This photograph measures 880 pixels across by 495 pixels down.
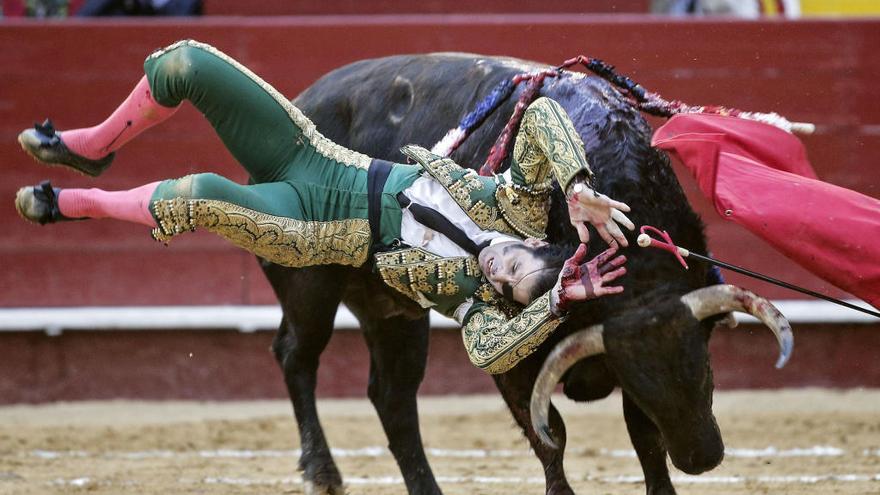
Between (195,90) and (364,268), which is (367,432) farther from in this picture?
(195,90)

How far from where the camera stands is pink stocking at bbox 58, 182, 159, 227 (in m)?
3.45

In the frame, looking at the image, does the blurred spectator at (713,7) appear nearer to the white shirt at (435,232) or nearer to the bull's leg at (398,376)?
the bull's leg at (398,376)

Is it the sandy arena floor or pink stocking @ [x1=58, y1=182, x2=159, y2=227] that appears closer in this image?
pink stocking @ [x1=58, y1=182, x2=159, y2=227]

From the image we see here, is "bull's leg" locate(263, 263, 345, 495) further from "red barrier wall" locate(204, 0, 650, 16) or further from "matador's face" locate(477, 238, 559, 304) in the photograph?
"red barrier wall" locate(204, 0, 650, 16)

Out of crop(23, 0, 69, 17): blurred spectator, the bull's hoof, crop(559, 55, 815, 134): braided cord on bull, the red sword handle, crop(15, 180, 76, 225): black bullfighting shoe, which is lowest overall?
the bull's hoof

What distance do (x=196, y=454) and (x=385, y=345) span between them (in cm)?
115

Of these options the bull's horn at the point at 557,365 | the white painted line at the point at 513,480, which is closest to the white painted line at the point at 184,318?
the white painted line at the point at 513,480

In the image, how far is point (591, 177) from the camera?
330cm

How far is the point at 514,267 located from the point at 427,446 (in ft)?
6.81

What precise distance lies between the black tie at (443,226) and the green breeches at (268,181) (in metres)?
0.06

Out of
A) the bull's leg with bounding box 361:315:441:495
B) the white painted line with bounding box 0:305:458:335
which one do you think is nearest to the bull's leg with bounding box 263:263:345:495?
the bull's leg with bounding box 361:315:441:495

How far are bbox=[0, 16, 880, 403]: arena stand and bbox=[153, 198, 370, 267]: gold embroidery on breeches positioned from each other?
8.04 feet

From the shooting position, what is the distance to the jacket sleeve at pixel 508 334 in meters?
3.31

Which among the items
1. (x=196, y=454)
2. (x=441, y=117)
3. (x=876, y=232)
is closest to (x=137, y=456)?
(x=196, y=454)
